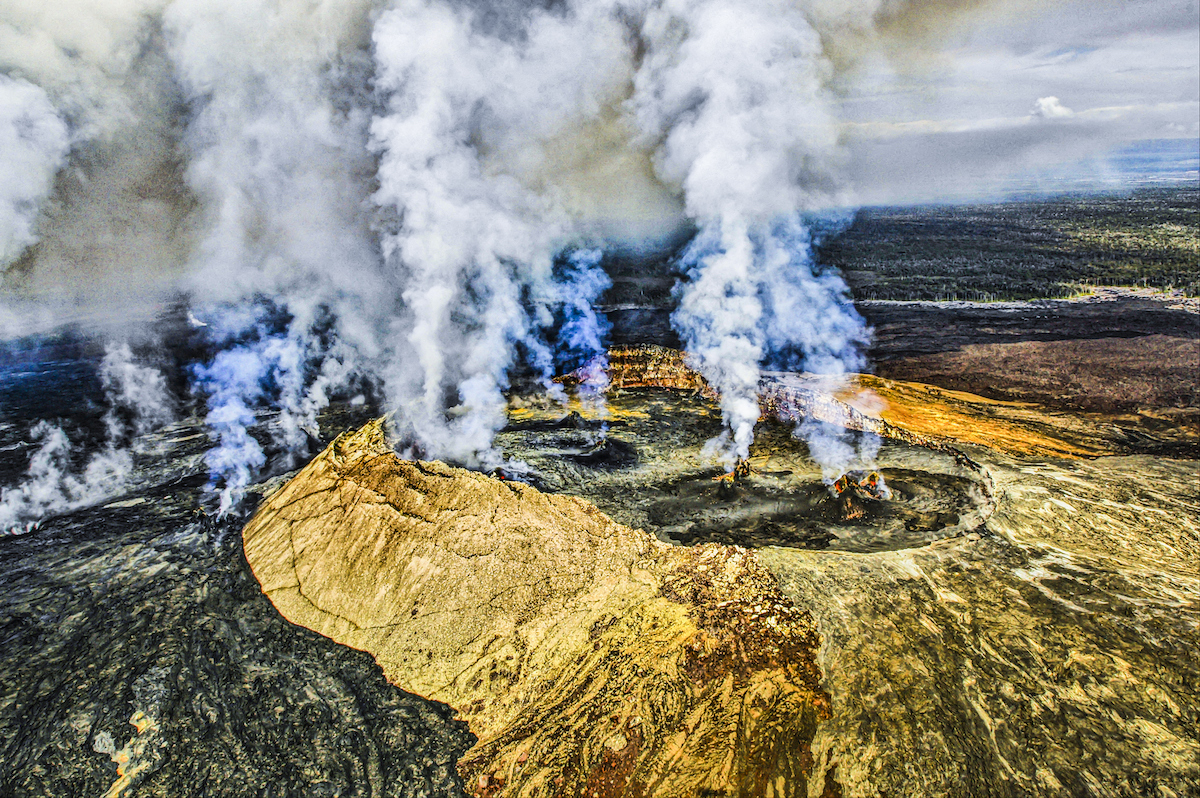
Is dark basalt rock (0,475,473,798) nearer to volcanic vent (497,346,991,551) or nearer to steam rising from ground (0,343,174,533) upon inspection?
steam rising from ground (0,343,174,533)

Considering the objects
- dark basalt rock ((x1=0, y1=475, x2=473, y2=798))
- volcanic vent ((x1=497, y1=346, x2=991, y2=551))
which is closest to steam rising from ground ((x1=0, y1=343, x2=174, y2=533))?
dark basalt rock ((x1=0, y1=475, x2=473, y2=798))

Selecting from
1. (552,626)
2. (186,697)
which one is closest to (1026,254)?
(552,626)

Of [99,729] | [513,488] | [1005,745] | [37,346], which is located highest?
[37,346]

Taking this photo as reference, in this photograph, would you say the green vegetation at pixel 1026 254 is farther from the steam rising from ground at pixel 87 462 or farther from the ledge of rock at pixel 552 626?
the steam rising from ground at pixel 87 462

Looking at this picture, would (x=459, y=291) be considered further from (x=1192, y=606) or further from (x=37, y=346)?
(x=37, y=346)

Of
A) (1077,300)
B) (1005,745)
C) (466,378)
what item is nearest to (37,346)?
(466,378)

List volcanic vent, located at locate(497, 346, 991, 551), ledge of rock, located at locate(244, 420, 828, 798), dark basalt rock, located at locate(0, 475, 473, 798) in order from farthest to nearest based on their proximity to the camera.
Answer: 1. volcanic vent, located at locate(497, 346, 991, 551)
2. dark basalt rock, located at locate(0, 475, 473, 798)
3. ledge of rock, located at locate(244, 420, 828, 798)
